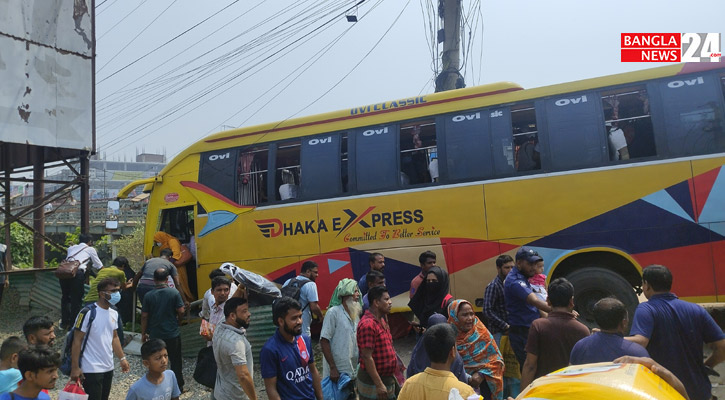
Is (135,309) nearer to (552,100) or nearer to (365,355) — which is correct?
(365,355)

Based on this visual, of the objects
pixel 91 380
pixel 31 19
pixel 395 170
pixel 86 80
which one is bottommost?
pixel 91 380

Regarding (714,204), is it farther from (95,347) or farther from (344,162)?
(95,347)

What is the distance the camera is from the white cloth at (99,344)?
17.5ft

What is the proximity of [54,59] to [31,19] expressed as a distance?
96 cm

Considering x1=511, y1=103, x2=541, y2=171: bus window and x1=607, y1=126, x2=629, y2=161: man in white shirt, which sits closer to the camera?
x1=607, y1=126, x2=629, y2=161: man in white shirt

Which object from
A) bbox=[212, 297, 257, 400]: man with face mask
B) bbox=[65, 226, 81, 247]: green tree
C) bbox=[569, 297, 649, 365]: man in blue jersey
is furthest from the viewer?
bbox=[65, 226, 81, 247]: green tree

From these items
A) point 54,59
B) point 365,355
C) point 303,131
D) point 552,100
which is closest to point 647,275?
point 365,355

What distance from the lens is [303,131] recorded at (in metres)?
9.05

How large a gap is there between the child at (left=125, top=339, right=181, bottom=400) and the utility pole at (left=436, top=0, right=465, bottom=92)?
9.10 m

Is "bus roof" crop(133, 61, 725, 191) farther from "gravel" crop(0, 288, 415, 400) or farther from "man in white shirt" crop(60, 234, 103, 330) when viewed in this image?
"gravel" crop(0, 288, 415, 400)

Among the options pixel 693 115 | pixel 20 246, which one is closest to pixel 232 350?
pixel 693 115

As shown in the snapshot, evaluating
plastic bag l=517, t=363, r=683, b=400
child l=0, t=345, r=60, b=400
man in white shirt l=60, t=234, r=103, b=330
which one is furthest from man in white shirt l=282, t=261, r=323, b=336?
man in white shirt l=60, t=234, r=103, b=330

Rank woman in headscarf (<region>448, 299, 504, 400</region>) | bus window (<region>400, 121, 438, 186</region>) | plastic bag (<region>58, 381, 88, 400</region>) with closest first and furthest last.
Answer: plastic bag (<region>58, 381, 88, 400</region>), woman in headscarf (<region>448, 299, 504, 400</region>), bus window (<region>400, 121, 438, 186</region>)

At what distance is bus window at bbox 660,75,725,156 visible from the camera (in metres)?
6.65
